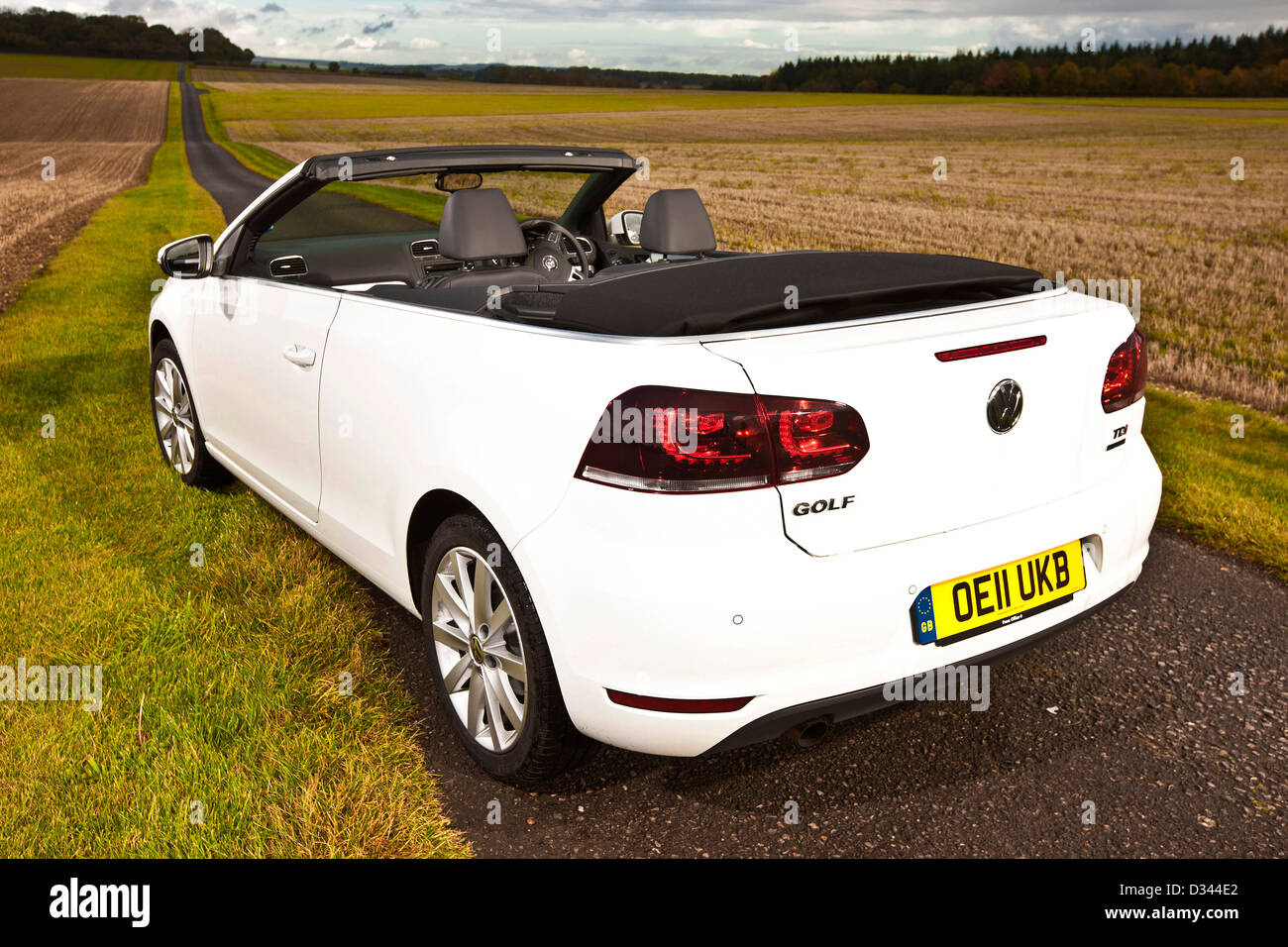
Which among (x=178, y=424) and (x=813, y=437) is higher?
(x=813, y=437)

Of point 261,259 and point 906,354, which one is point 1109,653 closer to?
point 906,354

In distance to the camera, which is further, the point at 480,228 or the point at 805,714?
the point at 480,228

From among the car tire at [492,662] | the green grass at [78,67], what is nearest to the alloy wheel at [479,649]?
the car tire at [492,662]

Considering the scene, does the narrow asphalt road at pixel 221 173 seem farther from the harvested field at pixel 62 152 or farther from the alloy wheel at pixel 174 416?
the alloy wheel at pixel 174 416

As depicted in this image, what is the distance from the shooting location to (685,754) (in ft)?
7.80

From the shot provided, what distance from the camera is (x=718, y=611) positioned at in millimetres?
2182

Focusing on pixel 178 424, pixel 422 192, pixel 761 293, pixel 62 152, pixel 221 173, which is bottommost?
pixel 178 424

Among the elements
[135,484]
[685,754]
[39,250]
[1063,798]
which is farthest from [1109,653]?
[39,250]

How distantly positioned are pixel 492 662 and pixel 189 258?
8.89ft

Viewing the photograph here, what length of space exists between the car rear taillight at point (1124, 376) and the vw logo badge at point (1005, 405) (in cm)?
39

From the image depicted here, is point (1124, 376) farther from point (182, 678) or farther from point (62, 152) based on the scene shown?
point (62, 152)

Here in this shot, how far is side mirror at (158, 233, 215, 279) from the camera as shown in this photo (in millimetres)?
4230

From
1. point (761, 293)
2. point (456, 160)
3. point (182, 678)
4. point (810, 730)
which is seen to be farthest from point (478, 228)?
point (810, 730)

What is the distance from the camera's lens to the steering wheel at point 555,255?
4684mm
